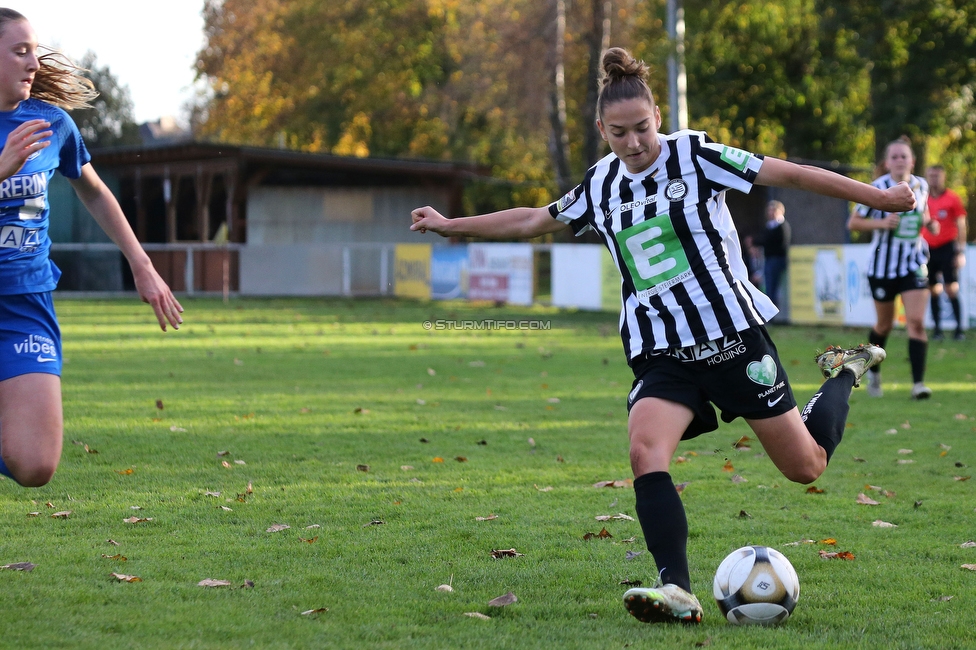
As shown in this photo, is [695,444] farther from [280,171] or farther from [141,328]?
[280,171]

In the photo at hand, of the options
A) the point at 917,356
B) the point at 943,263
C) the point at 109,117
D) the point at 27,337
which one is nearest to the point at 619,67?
the point at 27,337

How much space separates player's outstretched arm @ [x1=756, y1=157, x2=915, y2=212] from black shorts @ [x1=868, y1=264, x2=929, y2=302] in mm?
→ 6272

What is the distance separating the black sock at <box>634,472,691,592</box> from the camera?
417 cm

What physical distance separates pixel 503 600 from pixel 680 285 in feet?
4.58

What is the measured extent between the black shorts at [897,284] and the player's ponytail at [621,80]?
6.66 metres

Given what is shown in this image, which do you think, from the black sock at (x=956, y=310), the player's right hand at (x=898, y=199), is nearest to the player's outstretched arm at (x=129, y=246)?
the player's right hand at (x=898, y=199)

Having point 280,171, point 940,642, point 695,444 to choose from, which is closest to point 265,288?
point 280,171

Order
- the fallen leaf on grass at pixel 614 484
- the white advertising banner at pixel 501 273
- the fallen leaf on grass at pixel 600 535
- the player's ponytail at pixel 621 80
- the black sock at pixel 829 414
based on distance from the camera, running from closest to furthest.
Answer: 1. the player's ponytail at pixel 621 80
2. the black sock at pixel 829 414
3. the fallen leaf on grass at pixel 600 535
4. the fallen leaf on grass at pixel 614 484
5. the white advertising banner at pixel 501 273

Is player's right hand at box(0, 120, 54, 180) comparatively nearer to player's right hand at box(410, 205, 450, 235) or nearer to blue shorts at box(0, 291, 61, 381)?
blue shorts at box(0, 291, 61, 381)

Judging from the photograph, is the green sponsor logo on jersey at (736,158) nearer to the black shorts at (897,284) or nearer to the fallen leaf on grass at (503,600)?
the fallen leaf on grass at (503,600)

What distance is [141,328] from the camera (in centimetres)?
2053

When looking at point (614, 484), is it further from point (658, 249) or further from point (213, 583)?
point (213, 583)

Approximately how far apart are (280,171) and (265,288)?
4557 mm

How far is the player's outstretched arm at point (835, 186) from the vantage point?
434 cm
